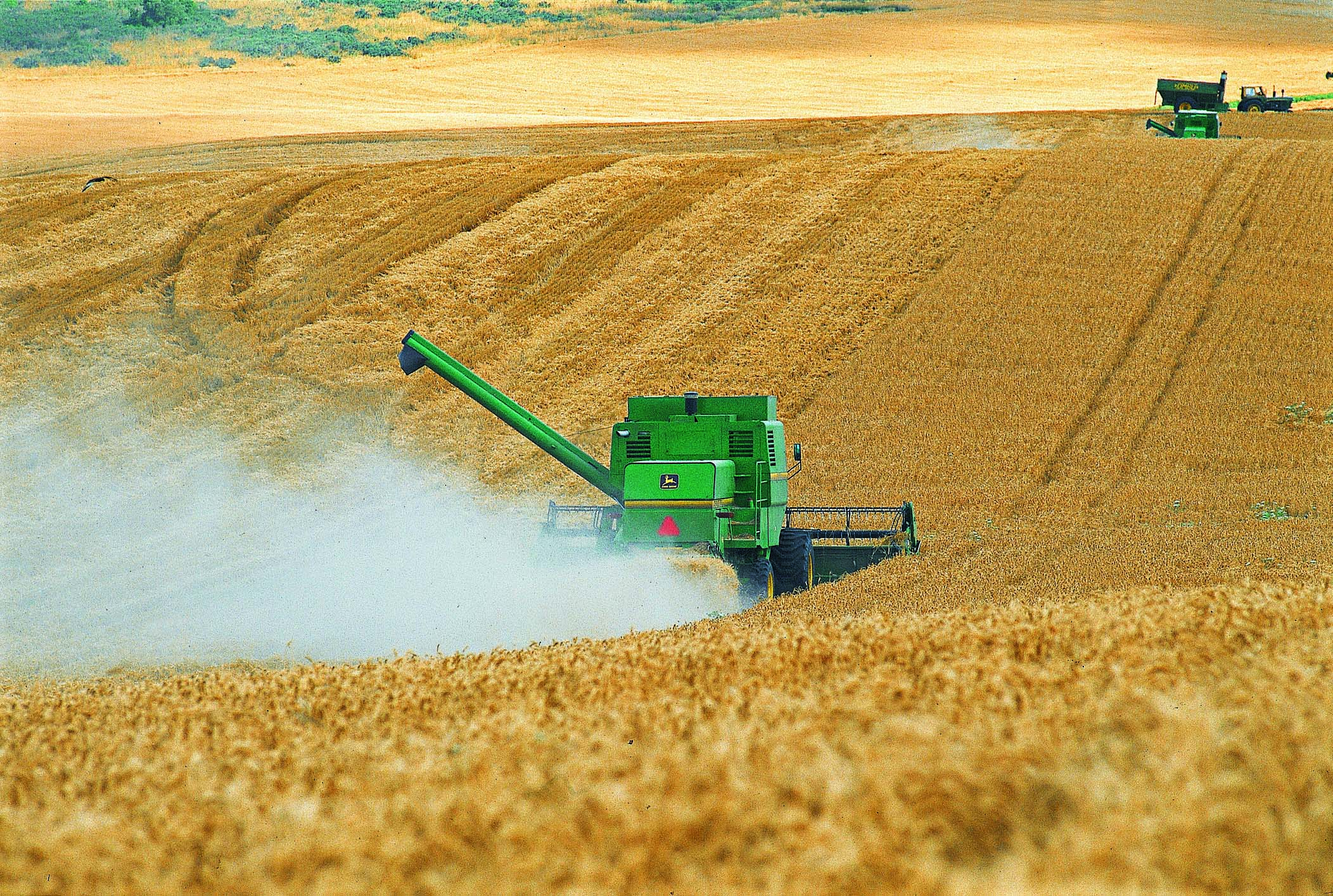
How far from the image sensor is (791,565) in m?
15.7

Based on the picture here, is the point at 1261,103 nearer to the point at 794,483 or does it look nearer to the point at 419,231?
the point at 419,231

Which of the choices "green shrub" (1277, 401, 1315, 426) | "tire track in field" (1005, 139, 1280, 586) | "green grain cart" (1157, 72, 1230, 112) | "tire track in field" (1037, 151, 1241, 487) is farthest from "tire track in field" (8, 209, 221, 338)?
"green grain cart" (1157, 72, 1230, 112)

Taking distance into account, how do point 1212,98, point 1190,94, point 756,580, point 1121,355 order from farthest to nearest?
point 1190,94 → point 1212,98 → point 1121,355 → point 756,580

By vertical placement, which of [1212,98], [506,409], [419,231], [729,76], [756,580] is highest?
[729,76]

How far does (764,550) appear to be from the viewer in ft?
48.8

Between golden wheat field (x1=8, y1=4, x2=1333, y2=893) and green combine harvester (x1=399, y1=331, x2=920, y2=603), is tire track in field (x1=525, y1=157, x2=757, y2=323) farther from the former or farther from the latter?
green combine harvester (x1=399, y1=331, x2=920, y2=603)

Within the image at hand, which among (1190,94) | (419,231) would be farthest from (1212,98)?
(419,231)

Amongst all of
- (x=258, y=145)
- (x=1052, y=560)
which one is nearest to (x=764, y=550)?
(x=1052, y=560)

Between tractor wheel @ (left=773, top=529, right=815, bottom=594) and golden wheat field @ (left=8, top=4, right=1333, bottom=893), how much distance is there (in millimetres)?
805

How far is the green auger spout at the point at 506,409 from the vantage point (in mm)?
15391

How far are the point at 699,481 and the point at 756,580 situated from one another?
1.44 meters

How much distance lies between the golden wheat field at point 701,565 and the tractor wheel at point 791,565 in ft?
2.64

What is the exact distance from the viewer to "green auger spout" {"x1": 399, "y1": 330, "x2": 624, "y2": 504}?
50.5 ft

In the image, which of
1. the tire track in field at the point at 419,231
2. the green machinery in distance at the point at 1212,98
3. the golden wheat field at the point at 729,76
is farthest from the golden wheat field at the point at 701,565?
the golden wheat field at the point at 729,76
